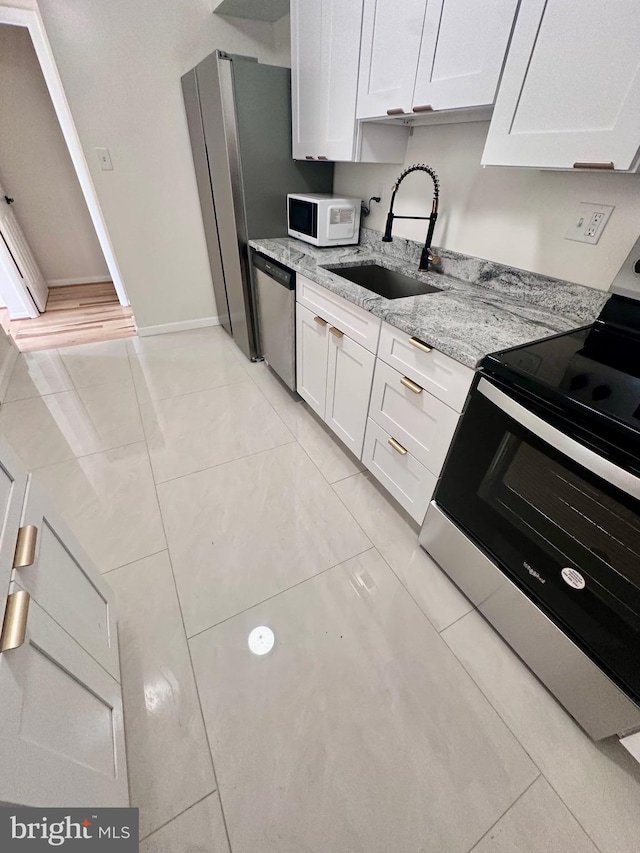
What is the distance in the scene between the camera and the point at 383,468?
5.45ft

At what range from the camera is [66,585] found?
2.84 ft

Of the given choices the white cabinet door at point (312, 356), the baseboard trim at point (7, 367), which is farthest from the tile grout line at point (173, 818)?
the baseboard trim at point (7, 367)

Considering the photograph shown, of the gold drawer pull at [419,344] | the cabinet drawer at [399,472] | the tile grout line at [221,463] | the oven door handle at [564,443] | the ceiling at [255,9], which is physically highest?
the ceiling at [255,9]

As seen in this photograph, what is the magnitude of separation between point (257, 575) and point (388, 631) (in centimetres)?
54

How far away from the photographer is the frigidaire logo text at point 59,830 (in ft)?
1.75

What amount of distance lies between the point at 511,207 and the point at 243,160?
4.87 ft

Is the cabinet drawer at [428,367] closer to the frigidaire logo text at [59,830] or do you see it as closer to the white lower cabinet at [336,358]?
the white lower cabinet at [336,358]

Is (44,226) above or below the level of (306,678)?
above

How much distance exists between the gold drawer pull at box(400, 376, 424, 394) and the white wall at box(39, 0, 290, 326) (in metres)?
2.49

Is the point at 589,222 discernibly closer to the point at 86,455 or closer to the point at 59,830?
the point at 59,830

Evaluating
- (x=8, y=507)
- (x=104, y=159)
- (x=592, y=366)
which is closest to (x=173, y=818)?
(x=8, y=507)

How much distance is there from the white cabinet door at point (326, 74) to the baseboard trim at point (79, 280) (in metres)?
3.42

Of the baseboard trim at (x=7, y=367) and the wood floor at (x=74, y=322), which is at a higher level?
the baseboard trim at (x=7, y=367)

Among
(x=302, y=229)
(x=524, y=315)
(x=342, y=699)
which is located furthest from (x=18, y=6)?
(x=342, y=699)
